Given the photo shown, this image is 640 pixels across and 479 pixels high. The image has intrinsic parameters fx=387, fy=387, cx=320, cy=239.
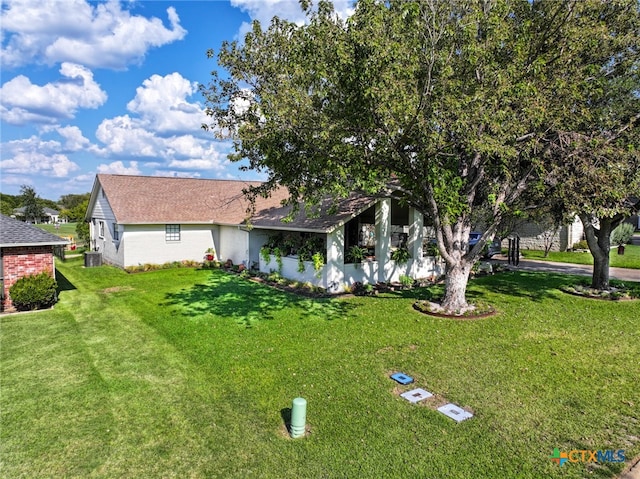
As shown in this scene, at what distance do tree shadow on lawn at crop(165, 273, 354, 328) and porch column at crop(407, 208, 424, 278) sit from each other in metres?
5.13

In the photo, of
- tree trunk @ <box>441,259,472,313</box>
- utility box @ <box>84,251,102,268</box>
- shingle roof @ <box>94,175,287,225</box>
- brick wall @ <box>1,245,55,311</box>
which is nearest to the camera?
tree trunk @ <box>441,259,472,313</box>

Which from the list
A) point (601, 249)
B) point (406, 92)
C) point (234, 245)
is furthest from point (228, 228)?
point (601, 249)

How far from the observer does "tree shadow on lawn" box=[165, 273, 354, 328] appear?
1192cm

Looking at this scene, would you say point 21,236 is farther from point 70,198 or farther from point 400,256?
point 70,198

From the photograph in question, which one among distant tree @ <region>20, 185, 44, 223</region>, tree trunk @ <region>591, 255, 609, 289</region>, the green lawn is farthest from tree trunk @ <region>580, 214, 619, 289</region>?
distant tree @ <region>20, 185, 44, 223</region>

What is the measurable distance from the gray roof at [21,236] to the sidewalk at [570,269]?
2083 centimetres

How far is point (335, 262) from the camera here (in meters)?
14.8

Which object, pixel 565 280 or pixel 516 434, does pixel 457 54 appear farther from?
pixel 565 280

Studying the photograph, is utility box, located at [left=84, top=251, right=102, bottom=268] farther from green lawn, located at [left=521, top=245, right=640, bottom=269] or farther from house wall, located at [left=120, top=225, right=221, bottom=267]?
green lawn, located at [left=521, top=245, right=640, bottom=269]

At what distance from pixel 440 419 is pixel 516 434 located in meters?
1.04

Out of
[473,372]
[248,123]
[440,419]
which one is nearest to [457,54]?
[248,123]

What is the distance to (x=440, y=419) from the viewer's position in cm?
591

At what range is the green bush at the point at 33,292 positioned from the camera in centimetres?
1220

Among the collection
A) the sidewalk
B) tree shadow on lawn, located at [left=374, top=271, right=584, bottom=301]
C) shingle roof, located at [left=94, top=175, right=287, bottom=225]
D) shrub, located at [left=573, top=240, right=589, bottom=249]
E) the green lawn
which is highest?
shingle roof, located at [left=94, top=175, right=287, bottom=225]
